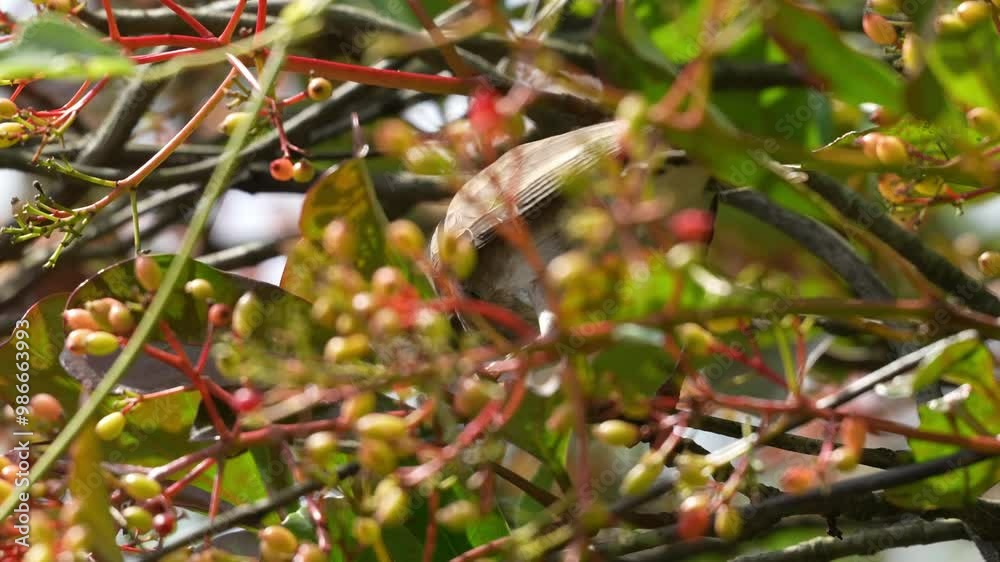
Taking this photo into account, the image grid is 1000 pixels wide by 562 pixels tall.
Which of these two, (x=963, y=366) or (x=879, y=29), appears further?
(x=879, y=29)

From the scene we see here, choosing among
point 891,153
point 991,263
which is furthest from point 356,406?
point 991,263

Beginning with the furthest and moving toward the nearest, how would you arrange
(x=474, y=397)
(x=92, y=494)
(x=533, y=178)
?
(x=533, y=178)
(x=92, y=494)
(x=474, y=397)

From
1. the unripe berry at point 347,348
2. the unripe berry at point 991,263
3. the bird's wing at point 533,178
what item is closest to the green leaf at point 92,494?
the unripe berry at point 347,348

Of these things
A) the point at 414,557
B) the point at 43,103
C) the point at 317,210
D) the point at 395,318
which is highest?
the point at 395,318

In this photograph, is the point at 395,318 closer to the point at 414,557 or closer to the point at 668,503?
the point at 414,557

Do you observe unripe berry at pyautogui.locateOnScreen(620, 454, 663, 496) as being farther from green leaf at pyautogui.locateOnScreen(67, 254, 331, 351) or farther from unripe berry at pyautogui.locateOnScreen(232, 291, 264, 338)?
green leaf at pyautogui.locateOnScreen(67, 254, 331, 351)

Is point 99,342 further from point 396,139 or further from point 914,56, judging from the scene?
point 914,56

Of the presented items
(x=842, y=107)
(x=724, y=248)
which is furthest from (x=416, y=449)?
(x=724, y=248)
